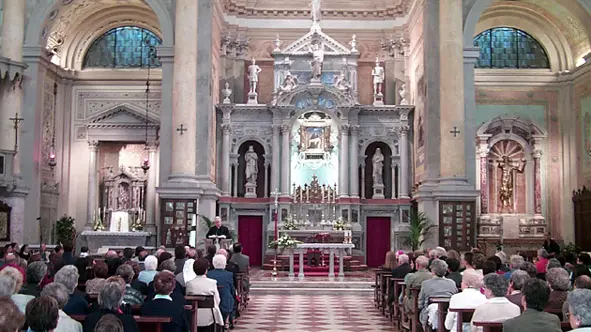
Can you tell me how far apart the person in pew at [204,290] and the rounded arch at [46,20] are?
1263cm

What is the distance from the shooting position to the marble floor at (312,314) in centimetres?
1202

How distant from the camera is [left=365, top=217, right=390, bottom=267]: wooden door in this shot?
25156mm

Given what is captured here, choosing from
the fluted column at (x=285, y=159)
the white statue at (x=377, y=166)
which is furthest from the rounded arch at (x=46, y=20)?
the white statue at (x=377, y=166)

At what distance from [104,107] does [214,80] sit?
14.1 ft

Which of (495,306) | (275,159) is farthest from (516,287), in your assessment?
(275,159)

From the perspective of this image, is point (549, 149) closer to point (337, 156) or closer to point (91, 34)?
point (337, 156)

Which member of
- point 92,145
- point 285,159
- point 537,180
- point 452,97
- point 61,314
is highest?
point 452,97

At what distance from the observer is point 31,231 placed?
20719 mm

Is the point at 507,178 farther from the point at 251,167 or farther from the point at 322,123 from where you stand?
the point at 251,167

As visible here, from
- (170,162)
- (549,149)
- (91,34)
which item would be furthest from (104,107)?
(549,149)

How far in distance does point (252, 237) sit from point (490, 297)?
1862cm

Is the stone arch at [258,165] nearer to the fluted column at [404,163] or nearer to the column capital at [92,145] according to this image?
the fluted column at [404,163]

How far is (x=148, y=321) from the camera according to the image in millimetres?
6598

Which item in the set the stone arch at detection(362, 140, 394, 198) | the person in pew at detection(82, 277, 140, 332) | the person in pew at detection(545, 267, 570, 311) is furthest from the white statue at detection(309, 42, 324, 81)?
the person in pew at detection(82, 277, 140, 332)
